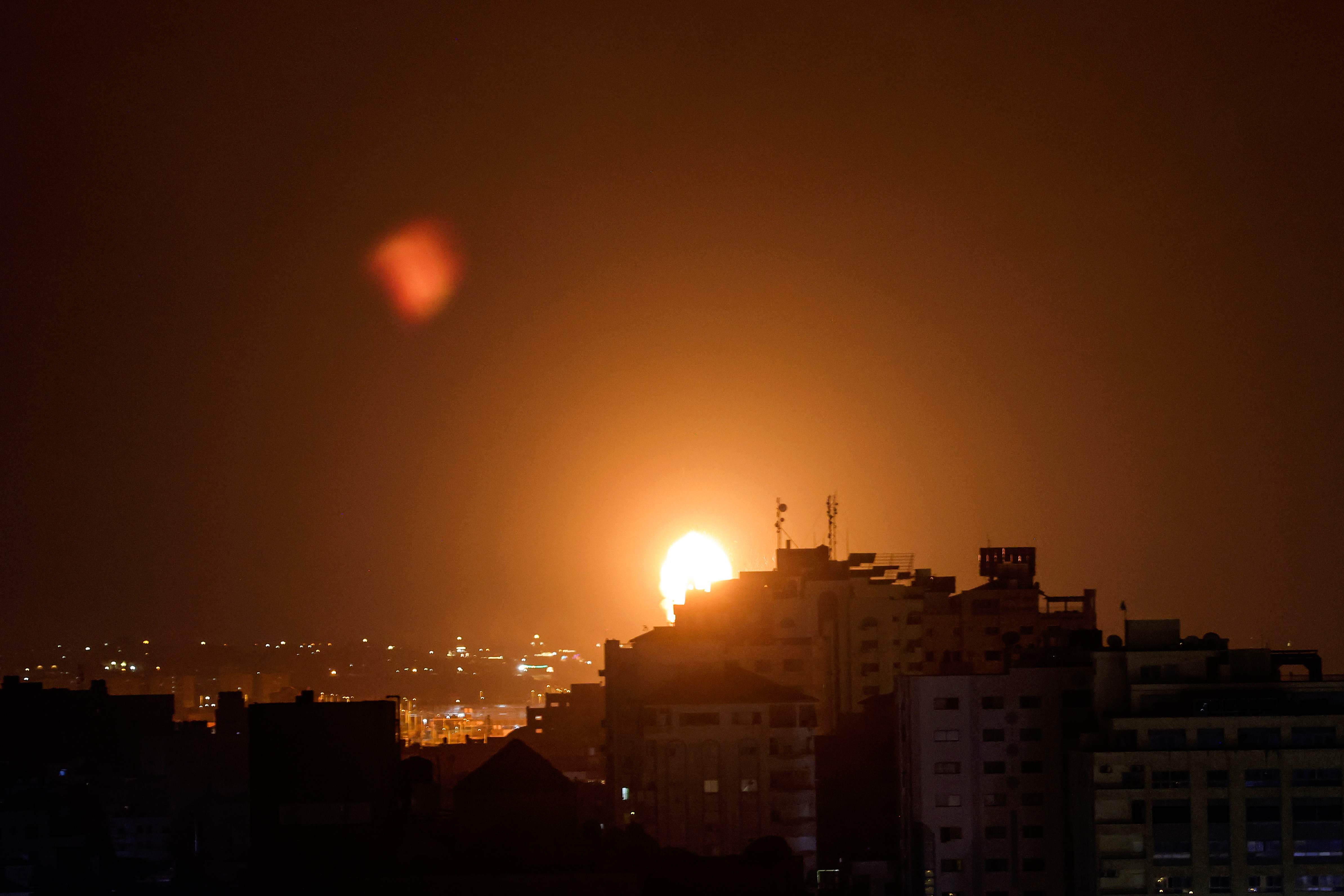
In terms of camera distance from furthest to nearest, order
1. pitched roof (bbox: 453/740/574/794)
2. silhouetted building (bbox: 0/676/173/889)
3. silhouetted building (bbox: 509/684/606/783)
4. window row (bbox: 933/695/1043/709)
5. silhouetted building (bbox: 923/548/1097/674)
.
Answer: silhouetted building (bbox: 509/684/606/783)
silhouetted building (bbox: 923/548/1097/674)
window row (bbox: 933/695/1043/709)
silhouetted building (bbox: 0/676/173/889)
pitched roof (bbox: 453/740/574/794)

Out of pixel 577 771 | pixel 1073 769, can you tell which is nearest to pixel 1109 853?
pixel 1073 769

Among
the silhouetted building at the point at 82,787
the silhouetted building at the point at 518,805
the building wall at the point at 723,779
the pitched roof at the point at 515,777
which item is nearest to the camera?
the silhouetted building at the point at 518,805

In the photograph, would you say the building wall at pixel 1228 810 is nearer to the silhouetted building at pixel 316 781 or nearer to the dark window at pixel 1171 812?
the dark window at pixel 1171 812

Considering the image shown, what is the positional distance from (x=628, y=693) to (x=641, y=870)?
25.2 m

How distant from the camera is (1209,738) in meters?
42.0

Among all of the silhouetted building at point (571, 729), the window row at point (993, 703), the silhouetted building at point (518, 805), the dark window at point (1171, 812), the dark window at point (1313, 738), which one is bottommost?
the silhouetted building at point (571, 729)

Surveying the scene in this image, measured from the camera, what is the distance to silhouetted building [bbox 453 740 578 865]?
35.6 meters

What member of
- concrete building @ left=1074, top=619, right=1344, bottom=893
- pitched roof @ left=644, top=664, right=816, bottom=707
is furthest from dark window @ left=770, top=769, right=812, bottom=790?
concrete building @ left=1074, top=619, right=1344, bottom=893

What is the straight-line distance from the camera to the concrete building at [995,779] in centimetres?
4612

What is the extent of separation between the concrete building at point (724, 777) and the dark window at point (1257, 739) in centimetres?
1353

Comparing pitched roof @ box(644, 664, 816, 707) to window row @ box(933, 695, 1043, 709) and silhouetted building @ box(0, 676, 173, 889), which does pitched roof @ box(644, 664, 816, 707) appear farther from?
silhouetted building @ box(0, 676, 173, 889)

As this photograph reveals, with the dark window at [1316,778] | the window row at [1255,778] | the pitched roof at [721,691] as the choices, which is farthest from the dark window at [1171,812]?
the pitched roof at [721,691]

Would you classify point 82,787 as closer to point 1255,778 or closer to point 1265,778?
point 1255,778

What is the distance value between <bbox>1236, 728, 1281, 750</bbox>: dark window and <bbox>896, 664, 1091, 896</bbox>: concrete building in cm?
467
